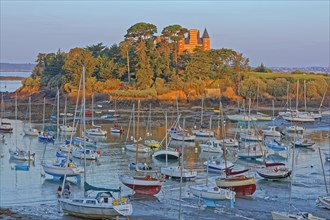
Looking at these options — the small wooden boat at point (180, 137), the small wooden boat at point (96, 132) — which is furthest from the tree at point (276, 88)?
the small wooden boat at point (96, 132)

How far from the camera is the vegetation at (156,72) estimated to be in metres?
85.9

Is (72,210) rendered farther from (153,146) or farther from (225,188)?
(153,146)

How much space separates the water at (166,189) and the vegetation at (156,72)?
125ft

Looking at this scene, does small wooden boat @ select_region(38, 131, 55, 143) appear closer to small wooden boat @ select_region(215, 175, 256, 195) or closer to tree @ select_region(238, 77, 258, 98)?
small wooden boat @ select_region(215, 175, 256, 195)

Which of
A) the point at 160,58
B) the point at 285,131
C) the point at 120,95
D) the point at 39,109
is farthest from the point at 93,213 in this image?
the point at 160,58

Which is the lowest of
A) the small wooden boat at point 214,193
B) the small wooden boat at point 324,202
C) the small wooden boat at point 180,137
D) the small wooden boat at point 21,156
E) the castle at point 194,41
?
the small wooden boat at point 324,202

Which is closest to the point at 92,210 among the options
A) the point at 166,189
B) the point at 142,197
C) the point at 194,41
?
the point at 142,197

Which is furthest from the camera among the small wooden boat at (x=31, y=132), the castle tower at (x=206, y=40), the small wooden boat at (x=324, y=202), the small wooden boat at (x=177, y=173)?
the castle tower at (x=206, y=40)

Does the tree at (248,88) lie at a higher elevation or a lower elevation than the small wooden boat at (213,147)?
higher

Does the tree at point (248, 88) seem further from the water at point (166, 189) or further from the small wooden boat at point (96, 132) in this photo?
the water at point (166, 189)

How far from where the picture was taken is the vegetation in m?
85.9

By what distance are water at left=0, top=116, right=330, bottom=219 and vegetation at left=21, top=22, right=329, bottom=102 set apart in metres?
38.2

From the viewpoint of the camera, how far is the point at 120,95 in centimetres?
8194

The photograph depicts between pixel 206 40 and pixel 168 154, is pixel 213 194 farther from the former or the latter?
pixel 206 40
